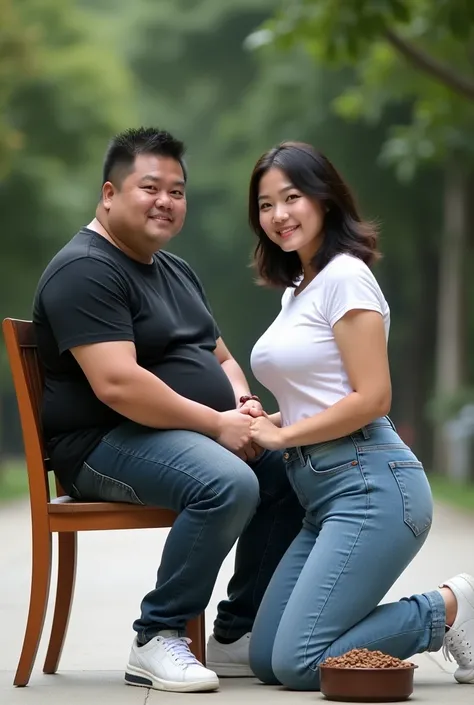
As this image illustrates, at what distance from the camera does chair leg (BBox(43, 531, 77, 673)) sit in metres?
5.23

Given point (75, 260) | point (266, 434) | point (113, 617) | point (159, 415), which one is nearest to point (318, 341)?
point (266, 434)

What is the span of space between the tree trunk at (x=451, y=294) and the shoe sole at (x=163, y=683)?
17.1 m

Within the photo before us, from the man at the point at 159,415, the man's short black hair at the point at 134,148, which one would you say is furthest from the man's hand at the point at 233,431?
the man's short black hair at the point at 134,148

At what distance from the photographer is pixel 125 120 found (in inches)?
982

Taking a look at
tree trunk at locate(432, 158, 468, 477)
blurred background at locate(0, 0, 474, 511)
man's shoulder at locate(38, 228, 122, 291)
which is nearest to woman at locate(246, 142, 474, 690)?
man's shoulder at locate(38, 228, 122, 291)

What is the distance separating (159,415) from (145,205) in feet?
2.39

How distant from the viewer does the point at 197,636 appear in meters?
4.94

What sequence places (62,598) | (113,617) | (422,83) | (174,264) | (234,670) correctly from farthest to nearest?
(422,83) → (113,617) → (174,264) → (62,598) → (234,670)

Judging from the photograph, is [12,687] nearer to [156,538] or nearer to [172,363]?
[172,363]

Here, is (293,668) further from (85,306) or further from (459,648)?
(85,306)

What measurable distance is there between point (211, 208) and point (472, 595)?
2480 cm

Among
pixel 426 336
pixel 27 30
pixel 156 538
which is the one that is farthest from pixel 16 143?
pixel 426 336

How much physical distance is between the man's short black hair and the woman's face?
33cm

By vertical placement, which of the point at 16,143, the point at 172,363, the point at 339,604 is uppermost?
the point at 16,143
